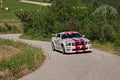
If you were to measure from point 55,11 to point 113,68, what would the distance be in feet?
94.6

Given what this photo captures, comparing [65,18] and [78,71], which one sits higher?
[65,18]

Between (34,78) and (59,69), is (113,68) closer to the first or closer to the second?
(59,69)

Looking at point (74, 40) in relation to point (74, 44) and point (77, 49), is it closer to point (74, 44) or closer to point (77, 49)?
point (74, 44)

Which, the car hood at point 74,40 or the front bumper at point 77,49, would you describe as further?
the car hood at point 74,40

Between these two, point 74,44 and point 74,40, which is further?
point 74,40

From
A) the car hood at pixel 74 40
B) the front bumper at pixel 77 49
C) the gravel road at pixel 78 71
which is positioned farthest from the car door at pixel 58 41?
the gravel road at pixel 78 71

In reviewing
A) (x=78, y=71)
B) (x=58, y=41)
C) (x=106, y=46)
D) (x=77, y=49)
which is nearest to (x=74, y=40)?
(x=77, y=49)

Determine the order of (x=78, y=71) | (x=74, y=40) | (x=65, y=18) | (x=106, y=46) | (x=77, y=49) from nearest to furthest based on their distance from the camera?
(x=78, y=71) < (x=77, y=49) < (x=74, y=40) < (x=106, y=46) < (x=65, y=18)

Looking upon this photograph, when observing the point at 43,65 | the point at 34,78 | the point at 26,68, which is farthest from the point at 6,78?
the point at 43,65

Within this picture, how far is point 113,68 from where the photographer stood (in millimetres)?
16516

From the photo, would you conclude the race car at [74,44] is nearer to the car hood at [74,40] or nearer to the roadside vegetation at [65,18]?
the car hood at [74,40]

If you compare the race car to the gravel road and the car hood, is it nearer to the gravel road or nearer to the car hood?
the car hood

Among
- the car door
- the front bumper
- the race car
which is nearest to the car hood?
the race car

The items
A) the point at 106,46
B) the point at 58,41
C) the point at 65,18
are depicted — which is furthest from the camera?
the point at 65,18
